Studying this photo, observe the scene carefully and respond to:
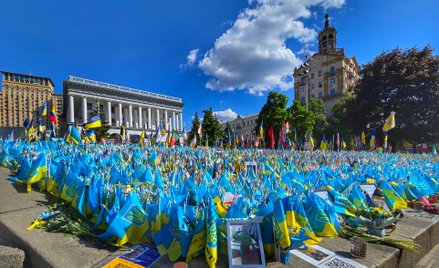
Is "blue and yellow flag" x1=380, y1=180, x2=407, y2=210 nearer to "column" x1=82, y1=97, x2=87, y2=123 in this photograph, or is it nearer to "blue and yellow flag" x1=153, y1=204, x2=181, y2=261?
"blue and yellow flag" x1=153, y1=204, x2=181, y2=261

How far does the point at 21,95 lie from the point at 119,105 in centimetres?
4277

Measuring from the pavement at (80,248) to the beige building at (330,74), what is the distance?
56.5 metres

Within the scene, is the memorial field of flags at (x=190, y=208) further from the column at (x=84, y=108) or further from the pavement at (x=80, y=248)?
the column at (x=84, y=108)

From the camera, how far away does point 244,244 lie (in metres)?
2.52

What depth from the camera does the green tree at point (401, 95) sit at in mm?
26891

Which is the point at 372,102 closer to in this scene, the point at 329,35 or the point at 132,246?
the point at 132,246

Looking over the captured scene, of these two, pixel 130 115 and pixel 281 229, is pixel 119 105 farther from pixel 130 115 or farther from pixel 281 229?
pixel 281 229

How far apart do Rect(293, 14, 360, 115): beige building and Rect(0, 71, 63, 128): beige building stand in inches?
3129

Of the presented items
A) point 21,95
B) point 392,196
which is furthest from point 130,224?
point 21,95

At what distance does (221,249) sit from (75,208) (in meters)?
2.82

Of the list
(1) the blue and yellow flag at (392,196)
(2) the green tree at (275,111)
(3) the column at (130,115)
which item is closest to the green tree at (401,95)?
(2) the green tree at (275,111)

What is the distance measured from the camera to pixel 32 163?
4.93 metres

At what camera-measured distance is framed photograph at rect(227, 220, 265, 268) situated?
2.40 metres

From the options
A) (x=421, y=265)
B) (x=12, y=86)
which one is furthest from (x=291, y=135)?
(x=12, y=86)
